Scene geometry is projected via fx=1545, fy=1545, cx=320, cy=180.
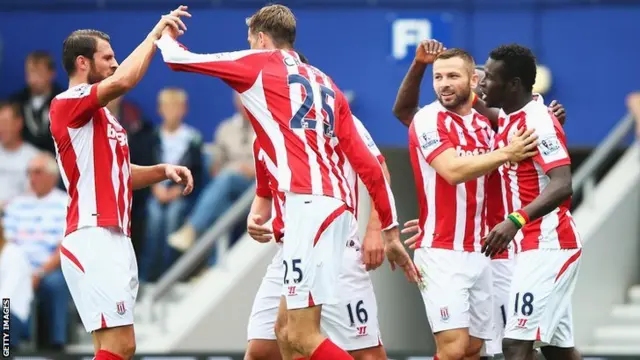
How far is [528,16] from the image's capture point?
15.8 metres

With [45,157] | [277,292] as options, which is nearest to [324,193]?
[277,292]

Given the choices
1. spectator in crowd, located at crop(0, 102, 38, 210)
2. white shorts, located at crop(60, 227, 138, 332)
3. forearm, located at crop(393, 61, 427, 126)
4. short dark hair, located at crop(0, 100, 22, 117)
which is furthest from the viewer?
short dark hair, located at crop(0, 100, 22, 117)

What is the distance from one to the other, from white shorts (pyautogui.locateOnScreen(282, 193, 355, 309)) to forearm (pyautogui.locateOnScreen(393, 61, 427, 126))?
Result: 1.90 meters

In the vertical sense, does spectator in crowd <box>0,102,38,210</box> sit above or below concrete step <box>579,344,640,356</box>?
above

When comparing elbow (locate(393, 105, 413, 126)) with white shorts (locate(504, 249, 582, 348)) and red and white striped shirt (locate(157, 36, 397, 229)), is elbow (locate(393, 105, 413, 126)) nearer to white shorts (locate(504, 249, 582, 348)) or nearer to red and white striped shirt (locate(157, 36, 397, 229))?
white shorts (locate(504, 249, 582, 348))

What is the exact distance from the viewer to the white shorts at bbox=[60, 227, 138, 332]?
8.94 meters

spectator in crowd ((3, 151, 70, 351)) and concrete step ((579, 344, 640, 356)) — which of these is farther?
spectator in crowd ((3, 151, 70, 351))

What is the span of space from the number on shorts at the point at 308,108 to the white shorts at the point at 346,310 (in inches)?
43.1

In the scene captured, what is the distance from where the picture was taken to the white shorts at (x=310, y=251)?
28.0 feet

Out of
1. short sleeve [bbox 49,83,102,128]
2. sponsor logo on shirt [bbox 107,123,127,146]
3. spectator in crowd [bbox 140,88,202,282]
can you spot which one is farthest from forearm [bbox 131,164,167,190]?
spectator in crowd [bbox 140,88,202,282]

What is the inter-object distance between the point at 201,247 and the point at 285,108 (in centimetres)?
601

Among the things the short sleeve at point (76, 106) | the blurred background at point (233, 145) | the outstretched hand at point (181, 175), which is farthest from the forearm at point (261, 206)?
the blurred background at point (233, 145)

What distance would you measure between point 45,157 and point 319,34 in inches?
134

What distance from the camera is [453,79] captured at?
983cm
